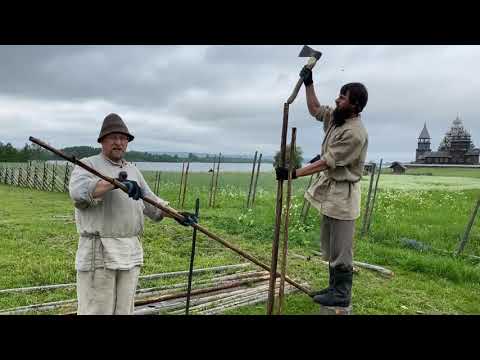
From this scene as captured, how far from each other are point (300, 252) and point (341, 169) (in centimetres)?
360

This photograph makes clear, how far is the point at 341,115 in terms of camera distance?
9.77 feet

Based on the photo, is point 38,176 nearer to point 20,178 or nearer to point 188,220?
point 20,178

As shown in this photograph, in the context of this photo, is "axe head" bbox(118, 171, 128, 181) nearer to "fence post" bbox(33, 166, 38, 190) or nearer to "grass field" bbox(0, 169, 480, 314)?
"grass field" bbox(0, 169, 480, 314)

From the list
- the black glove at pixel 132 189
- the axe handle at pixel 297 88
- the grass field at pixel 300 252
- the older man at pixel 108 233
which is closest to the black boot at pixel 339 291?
the grass field at pixel 300 252

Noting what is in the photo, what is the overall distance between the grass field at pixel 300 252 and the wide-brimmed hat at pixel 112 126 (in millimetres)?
2186

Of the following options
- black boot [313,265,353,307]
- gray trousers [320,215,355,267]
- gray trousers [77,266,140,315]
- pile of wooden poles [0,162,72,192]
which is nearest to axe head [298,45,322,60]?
gray trousers [320,215,355,267]

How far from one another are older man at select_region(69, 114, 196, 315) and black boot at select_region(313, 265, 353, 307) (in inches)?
63.4

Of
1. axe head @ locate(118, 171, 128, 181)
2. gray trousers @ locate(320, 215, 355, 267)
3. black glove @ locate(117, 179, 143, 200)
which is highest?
axe head @ locate(118, 171, 128, 181)

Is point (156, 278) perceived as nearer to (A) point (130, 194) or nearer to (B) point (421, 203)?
(A) point (130, 194)

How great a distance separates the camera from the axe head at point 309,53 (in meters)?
2.64

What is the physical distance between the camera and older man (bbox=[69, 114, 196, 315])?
A: 2387 millimetres
